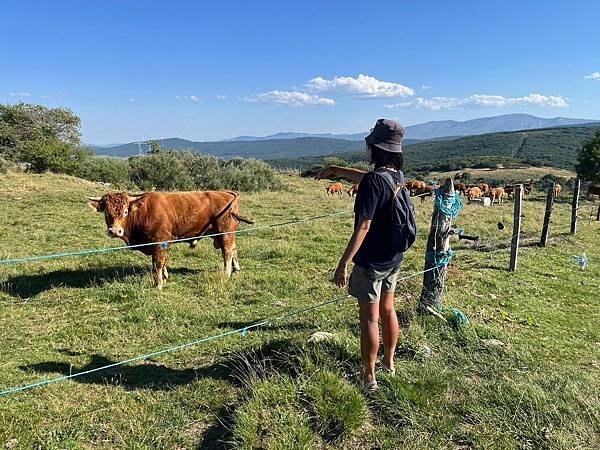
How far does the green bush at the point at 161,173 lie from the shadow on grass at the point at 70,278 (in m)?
18.8

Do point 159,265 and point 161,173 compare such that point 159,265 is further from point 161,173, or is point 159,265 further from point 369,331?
point 161,173

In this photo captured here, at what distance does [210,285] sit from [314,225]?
22.2 feet

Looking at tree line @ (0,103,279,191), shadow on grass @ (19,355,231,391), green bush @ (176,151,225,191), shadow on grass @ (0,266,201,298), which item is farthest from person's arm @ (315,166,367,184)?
green bush @ (176,151,225,191)

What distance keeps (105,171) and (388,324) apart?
28225mm

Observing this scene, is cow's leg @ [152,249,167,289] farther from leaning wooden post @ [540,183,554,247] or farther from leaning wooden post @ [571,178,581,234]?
leaning wooden post @ [571,178,581,234]

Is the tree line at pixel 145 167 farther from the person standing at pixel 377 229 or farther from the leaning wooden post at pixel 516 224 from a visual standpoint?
the person standing at pixel 377 229

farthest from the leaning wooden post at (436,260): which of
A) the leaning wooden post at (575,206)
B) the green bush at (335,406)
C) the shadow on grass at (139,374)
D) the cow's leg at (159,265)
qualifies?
the leaning wooden post at (575,206)

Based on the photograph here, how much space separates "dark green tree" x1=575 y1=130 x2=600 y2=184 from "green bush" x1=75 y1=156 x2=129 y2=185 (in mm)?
38385

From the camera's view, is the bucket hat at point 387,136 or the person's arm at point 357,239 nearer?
the person's arm at point 357,239

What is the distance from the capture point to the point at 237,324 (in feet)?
19.0

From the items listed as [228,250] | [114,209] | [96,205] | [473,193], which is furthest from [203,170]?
[114,209]

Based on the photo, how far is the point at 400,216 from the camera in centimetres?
339

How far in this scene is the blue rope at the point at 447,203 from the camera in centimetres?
510

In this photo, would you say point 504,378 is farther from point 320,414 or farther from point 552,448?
point 320,414
